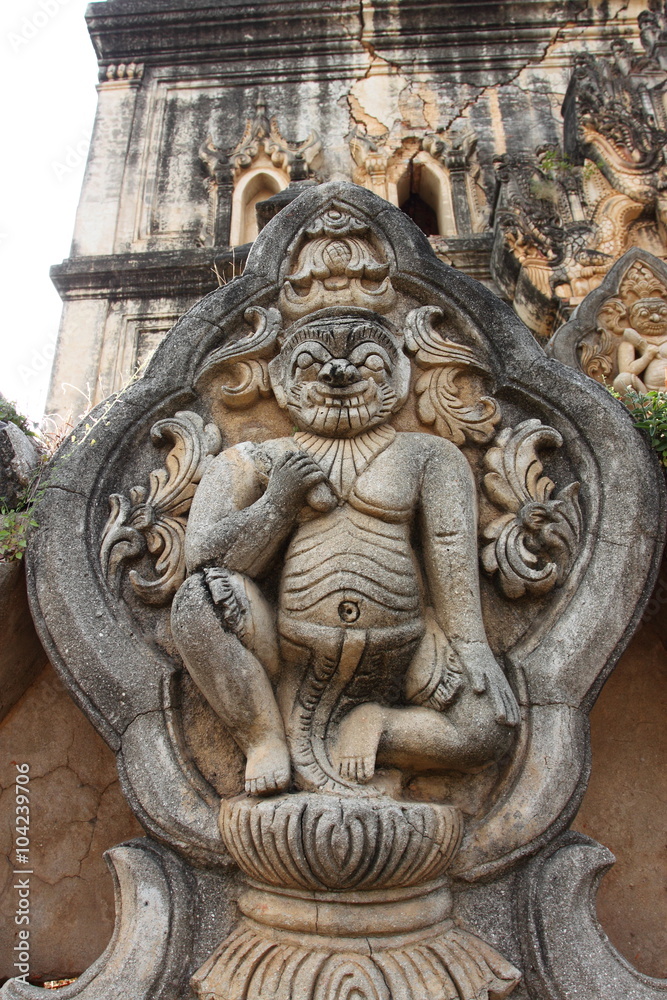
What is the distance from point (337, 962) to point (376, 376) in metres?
2.43

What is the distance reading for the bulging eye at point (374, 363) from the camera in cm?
330

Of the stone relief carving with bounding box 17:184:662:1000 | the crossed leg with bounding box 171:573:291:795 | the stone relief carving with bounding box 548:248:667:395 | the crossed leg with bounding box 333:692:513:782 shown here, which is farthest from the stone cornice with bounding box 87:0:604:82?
the crossed leg with bounding box 333:692:513:782

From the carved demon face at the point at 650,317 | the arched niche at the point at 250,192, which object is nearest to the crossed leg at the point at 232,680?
the carved demon face at the point at 650,317

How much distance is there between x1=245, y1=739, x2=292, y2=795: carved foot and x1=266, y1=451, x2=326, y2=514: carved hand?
0.99 m

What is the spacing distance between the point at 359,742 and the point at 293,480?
3.68 feet

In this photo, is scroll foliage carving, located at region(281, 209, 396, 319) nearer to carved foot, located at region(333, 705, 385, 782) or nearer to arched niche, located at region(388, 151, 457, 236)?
carved foot, located at region(333, 705, 385, 782)

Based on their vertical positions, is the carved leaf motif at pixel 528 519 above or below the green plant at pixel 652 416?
below

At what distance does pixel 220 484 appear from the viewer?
3.10 m

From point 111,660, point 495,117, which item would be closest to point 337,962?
point 111,660

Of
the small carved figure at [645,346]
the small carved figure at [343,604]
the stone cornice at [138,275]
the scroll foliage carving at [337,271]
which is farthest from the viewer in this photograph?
the stone cornice at [138,275]

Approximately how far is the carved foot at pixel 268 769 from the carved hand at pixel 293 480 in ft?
3.25

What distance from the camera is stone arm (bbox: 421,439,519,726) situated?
2.78 metres

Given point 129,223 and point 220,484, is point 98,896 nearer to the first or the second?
point 220,484

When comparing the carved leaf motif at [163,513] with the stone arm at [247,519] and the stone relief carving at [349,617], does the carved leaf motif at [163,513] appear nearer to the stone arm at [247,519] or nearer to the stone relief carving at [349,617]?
the stone relief carving at [349,617]
